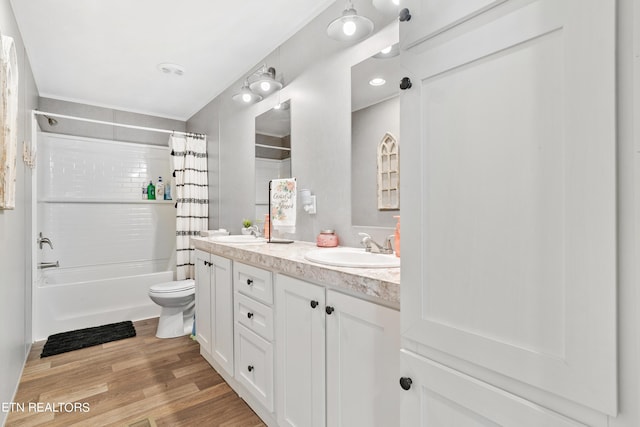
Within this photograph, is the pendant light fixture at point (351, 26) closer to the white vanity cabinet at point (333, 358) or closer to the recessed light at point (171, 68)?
→ the white vanity cabinet at point (333, 358)

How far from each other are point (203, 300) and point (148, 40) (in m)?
1.95

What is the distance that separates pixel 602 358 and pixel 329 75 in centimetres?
186

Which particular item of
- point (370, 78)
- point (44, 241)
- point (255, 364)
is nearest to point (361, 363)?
point (255, 364)

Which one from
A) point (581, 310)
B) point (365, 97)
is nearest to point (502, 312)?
point (581, 310)

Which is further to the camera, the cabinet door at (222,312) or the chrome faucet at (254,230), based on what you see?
the chrome faucet at (254,230)

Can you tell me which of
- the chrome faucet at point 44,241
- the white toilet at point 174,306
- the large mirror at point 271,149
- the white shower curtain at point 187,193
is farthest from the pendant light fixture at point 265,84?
the chrome faucet at point 44,241

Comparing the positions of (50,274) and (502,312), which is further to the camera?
(50,274)

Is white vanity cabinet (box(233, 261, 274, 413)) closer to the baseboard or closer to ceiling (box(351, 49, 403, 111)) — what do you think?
ceiling (box(351, 49, 403, 111))

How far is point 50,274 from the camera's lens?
354 centimetres

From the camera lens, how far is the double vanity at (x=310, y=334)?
1009mm

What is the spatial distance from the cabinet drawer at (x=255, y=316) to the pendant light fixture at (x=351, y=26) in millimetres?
1400

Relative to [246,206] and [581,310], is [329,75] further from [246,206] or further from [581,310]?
[581,310]

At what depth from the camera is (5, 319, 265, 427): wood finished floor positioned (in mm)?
1761

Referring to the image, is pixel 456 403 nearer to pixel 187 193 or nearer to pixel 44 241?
pixel 187 193
